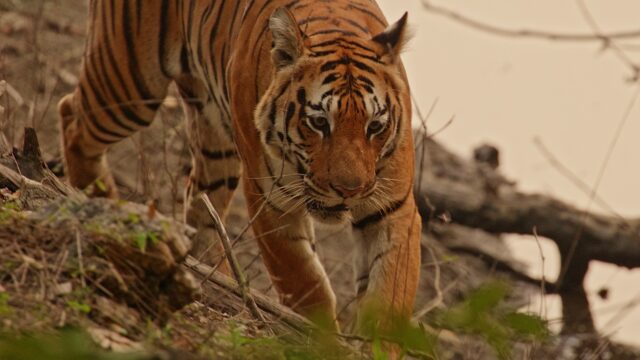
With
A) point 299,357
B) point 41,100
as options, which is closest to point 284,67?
point 299,357

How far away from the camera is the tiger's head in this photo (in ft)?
15.7

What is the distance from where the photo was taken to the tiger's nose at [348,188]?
4711mm

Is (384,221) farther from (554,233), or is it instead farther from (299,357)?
(554,233)

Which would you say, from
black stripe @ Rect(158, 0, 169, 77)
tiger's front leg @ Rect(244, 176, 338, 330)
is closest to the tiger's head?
tiger's front leg @ Rect(244, 176, 338, 330)

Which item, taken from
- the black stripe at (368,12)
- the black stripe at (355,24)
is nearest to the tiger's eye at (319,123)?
the black stripe at (355,24)

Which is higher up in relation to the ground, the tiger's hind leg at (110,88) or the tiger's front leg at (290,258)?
the tiger's hind leg at (110,88)

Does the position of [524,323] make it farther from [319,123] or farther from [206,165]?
[206,165]

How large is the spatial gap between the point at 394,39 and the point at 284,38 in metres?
0.44

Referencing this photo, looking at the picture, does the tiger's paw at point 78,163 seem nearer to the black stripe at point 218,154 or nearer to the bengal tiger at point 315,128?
the black stripe at point 218,154

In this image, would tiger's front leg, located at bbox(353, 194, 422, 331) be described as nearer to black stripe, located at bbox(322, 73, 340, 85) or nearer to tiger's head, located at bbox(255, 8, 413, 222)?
tiger's head, located at bbox(255, 8, 413, 222)

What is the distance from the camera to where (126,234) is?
3.35 m

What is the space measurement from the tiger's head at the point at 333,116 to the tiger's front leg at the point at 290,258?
0.37ft

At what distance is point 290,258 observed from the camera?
5312 millimetres

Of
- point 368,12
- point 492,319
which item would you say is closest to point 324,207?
point 368,12
